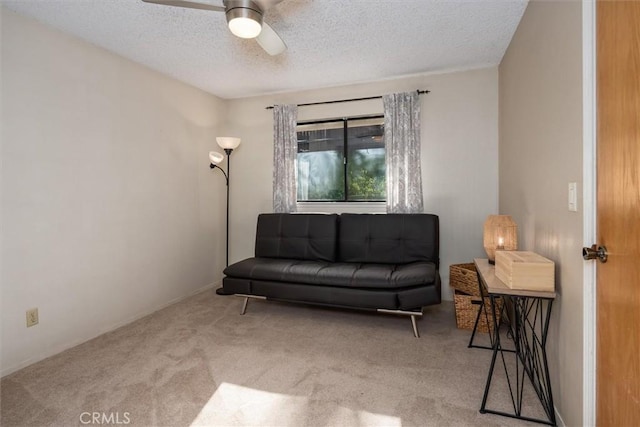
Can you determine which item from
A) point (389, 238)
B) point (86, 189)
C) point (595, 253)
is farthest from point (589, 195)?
point (86, 189)

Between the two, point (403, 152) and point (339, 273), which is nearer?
point (339, 273)

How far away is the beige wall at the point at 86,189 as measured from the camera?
205 cm

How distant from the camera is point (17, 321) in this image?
2.05 metres

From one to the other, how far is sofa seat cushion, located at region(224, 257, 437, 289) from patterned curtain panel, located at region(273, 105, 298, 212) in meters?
0.89

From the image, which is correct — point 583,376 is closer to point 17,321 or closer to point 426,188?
point 426,188

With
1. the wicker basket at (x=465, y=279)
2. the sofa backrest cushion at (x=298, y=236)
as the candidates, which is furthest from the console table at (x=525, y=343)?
the sofa backrest cushion at (x=298, y=236)

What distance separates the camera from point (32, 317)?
2.13 meters

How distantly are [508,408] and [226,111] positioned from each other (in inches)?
163

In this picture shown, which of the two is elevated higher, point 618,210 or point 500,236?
point 618,210

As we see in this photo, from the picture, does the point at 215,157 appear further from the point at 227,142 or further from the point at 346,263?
the point at 346,263

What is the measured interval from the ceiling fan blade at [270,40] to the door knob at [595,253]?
1986 millimetres

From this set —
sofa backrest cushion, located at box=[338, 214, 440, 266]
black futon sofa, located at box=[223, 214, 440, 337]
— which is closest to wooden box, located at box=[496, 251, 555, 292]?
black futon sofa, located at box=[223, 214, 440, 337]

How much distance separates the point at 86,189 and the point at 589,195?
3.25 meters

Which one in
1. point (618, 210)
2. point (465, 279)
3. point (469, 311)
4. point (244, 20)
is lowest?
point (469, 311)
